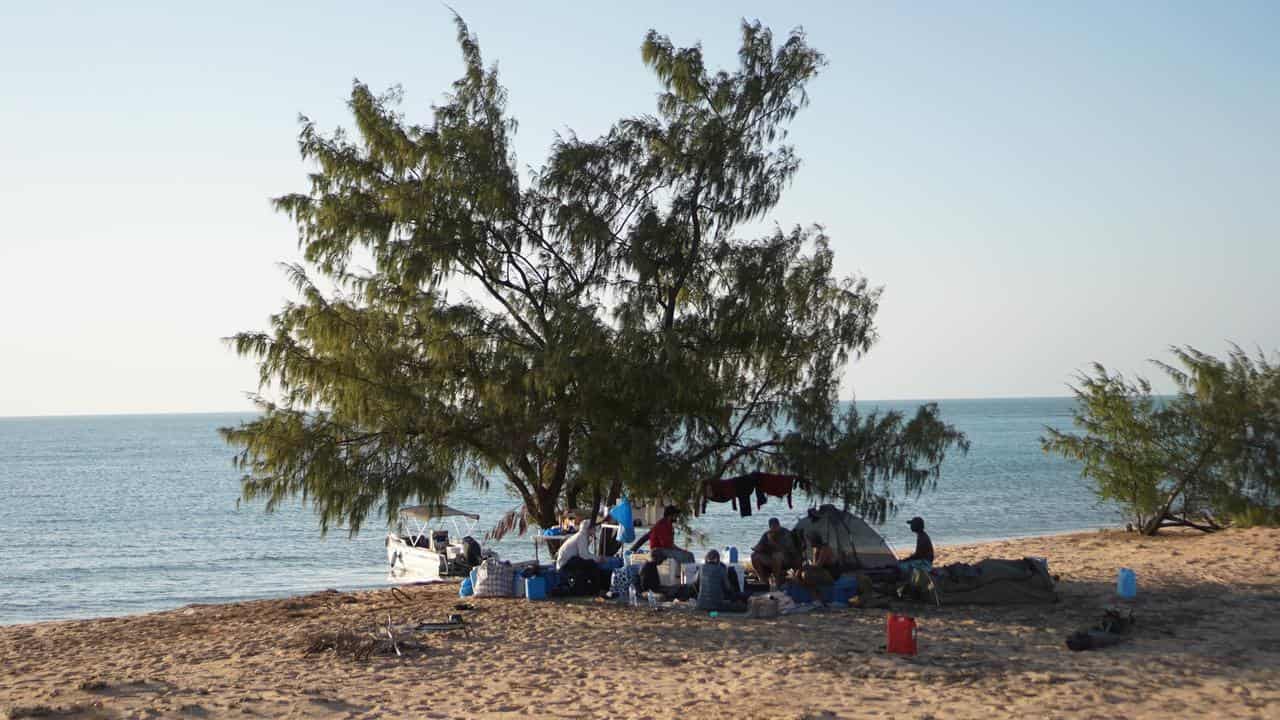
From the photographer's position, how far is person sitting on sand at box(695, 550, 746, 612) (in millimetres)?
13367

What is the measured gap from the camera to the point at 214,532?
40.5 metres

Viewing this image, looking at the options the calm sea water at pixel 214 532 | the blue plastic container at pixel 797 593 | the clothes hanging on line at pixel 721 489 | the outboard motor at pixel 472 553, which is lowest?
the calm sea water at pixel 214 532

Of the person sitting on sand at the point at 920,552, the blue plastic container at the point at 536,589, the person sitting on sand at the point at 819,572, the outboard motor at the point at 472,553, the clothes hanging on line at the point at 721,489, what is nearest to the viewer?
the person sitting on sand at the point at 819,572

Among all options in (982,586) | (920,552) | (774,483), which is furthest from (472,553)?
(982,586)

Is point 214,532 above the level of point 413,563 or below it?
below

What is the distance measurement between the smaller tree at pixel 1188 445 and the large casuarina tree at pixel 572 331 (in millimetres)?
8430

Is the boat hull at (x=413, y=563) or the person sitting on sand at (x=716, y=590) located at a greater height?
the person sitting on sand at (x=716, y=590)

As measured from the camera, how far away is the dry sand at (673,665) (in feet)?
29.4

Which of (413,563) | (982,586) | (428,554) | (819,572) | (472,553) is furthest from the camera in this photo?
(413,563)

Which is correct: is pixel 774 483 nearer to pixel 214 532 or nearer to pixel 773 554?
pixel 773 554

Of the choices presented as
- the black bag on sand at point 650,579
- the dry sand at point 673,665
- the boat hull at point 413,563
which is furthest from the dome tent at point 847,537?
the boat hull at point 413,563

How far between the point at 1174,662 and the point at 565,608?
7.31m

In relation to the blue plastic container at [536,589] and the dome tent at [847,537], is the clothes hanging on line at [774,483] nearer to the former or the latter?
the dome tent at [847,537]

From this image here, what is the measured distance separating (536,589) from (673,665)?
4549mm
